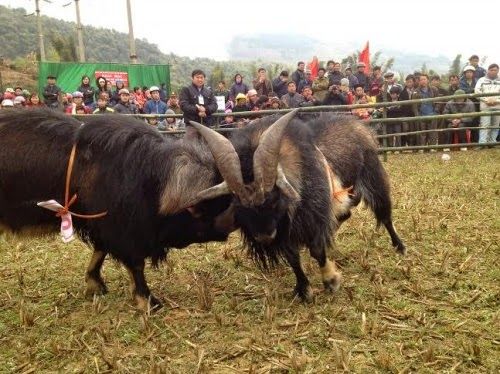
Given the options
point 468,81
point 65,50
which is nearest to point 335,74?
point 468,81

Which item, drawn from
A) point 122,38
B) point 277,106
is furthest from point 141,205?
point 122,38

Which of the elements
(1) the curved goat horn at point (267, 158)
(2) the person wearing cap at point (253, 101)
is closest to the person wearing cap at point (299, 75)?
(2) the person wearing cap at point (253, 101)

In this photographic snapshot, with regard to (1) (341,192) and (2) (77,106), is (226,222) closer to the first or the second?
(1) (341,192)

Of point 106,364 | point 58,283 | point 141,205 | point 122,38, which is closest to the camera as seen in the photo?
point 106,364

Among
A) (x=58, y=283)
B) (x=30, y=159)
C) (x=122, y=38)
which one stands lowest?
(x=58, y=283)

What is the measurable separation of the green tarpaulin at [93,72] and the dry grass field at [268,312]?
37.9ft

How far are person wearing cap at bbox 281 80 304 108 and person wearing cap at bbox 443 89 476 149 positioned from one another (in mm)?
3210

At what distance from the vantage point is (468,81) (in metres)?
11.9

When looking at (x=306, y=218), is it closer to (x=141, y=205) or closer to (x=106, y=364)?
(x=141, y=205)

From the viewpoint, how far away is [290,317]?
3.68m

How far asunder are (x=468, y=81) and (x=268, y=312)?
1016 centimetres

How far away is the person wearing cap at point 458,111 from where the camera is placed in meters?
11.4

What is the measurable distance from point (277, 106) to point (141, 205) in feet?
25.5

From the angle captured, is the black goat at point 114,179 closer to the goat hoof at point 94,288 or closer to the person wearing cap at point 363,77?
the goat hoof at point 94,288
